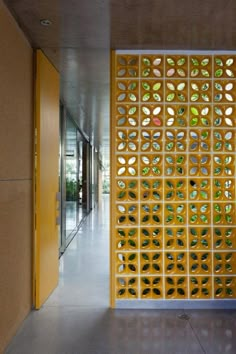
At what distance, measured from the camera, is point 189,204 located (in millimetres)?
4547

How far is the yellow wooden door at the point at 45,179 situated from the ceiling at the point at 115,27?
0.35 m

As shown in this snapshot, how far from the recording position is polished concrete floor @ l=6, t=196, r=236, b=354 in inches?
135

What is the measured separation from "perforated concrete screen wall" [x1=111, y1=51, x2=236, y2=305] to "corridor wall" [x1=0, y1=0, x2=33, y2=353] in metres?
0.97

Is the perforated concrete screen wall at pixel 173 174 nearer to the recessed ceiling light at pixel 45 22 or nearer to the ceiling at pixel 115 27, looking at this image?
the ceiling at pixel 115 27

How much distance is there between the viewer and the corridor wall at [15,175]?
3.29 meters

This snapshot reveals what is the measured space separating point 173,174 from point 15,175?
1807 millimetres

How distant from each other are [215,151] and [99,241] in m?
5.11

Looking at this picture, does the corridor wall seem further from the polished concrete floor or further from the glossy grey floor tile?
the glossy grey floor tile

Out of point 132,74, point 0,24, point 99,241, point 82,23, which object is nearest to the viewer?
point 0,24

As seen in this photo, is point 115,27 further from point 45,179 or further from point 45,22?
point 45,179

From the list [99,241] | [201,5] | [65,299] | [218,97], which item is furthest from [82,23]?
[99,241]

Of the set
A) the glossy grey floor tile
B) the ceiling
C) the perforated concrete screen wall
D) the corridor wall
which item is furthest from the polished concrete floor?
the ceiling

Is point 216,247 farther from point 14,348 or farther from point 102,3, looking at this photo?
point 102,3

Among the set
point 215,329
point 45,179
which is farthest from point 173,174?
point 215,329
